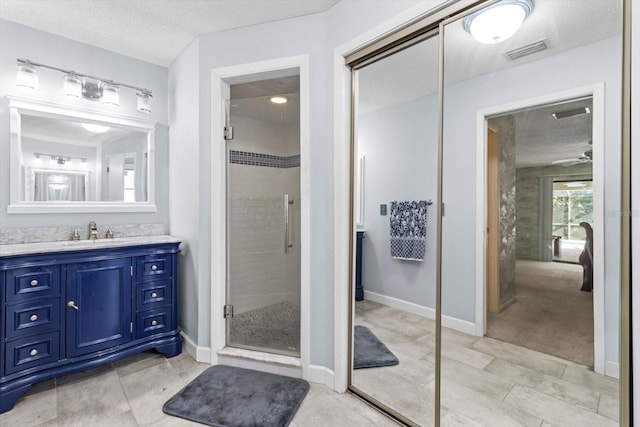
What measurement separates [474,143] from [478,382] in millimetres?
1281

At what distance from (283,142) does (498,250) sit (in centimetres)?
164

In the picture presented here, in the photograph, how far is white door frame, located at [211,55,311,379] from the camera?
6.98 feet

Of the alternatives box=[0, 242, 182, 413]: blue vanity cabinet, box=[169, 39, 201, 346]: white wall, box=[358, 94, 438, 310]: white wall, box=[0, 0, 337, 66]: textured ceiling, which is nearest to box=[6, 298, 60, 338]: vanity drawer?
box=[0, 242, 182, 413]: blue vanity cabinet

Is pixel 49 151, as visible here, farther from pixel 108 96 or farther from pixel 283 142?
pixel 283 142

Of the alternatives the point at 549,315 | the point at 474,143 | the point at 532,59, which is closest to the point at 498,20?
the point at 532,59

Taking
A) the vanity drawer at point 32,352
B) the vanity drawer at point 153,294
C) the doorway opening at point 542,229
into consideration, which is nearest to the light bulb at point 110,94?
the vanity drawer at point 153,294

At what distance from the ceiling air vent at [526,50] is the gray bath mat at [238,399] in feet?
7.40

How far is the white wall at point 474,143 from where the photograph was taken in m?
1.13

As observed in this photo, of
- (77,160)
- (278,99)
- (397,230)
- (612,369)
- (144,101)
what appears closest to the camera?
(612,369)

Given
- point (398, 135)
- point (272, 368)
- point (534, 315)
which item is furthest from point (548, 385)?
point (272, 368)

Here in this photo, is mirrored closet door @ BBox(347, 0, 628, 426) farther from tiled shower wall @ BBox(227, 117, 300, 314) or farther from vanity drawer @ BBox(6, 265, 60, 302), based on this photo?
vanity drawer @ BBox(6, 265, 60, 302)

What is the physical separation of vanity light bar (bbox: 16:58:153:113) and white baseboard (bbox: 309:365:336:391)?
2590mm

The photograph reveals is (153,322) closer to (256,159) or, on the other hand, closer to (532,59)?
(256,159)

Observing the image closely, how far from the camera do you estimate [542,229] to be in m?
1.45
